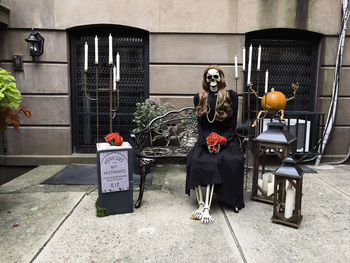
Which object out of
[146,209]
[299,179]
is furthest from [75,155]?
[299,179]

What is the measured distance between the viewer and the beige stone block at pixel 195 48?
5.79 meters

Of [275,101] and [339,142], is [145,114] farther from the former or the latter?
[339,142]

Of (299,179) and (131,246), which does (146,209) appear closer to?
(131,246)

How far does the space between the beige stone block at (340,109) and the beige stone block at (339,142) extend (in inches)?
7.1

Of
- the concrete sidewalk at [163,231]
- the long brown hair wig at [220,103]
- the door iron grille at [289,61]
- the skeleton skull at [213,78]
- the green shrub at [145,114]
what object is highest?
the door iron grille at [289,61]

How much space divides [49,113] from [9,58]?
4.63ft

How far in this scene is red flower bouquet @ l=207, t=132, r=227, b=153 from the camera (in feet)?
11.6

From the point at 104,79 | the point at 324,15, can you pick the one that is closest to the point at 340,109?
the point at 324,15

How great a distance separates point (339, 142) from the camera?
607cm

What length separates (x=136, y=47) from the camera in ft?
19.9

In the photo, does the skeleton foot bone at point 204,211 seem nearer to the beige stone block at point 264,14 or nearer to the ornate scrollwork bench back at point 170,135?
the ornate scrollwork bench back at point 170,135

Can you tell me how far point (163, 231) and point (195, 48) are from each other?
160 inches

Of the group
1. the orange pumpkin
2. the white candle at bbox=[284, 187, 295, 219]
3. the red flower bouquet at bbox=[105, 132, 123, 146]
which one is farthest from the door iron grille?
the red flower bouquet at bbox=[105, 132, 123, 146]

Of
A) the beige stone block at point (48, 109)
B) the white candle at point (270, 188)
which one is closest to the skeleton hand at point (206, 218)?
the white candle at point (270, 188)
